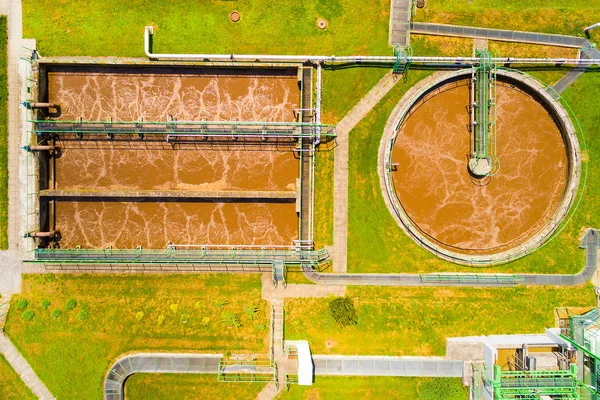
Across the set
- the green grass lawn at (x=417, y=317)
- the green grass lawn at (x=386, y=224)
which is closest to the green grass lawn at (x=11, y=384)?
the green grass lawn at (x=417, y=317)

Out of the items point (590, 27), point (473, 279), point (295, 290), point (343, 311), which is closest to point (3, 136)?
point (295, 290)

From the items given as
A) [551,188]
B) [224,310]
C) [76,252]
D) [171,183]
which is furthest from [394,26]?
[76,252]

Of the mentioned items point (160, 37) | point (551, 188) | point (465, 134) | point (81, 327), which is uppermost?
point (160, 37)

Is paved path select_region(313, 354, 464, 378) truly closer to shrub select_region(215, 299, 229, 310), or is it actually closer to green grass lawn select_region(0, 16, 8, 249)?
shrub select_region(215, 299, 229, 310)

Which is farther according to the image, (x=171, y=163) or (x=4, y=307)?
(x=171, y=163)

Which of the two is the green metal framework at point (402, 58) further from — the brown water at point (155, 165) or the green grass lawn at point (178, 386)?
the green grass lawn at point (178, 386)

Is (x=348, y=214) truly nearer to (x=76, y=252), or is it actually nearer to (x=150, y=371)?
(x=150, y=371)

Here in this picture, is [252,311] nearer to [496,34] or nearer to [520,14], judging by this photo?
[496,34]
